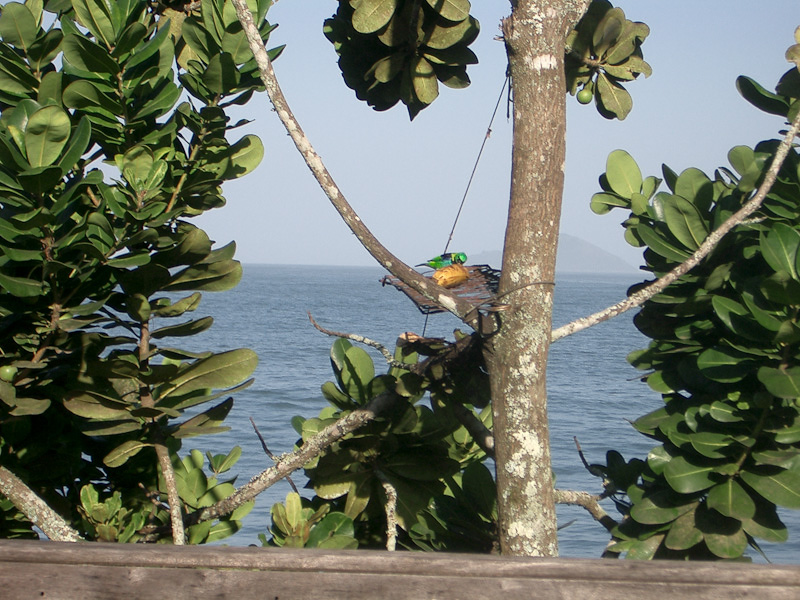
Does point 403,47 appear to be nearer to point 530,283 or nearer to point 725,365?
point 530,283

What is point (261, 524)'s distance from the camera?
654cm

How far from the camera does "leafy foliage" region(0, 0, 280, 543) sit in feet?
4.95

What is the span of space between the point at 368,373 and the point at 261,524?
4.58m

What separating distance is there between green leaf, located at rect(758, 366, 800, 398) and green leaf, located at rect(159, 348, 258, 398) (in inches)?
44.6

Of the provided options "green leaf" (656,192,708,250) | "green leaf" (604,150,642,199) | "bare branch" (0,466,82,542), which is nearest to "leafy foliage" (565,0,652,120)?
"green leaf" (604,150,642,199)

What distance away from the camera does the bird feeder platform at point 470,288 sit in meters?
1.78

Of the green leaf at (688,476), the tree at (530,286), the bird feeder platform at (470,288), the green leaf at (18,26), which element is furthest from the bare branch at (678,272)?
the green leaf at (18,26)

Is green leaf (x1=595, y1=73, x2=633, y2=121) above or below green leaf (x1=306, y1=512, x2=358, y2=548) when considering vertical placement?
above

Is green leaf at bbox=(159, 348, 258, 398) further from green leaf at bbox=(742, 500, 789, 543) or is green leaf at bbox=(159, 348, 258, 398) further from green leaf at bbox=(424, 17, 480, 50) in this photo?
green leaf at bbox=(742, 500, 789, 543)

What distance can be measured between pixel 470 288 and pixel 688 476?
73cm

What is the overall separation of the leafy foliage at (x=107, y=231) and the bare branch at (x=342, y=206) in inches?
6.3

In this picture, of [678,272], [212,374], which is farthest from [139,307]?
[678,272]

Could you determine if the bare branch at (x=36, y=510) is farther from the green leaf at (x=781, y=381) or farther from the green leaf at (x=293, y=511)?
the green leaf at (x=781, y=381)

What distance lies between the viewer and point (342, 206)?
1615mm
